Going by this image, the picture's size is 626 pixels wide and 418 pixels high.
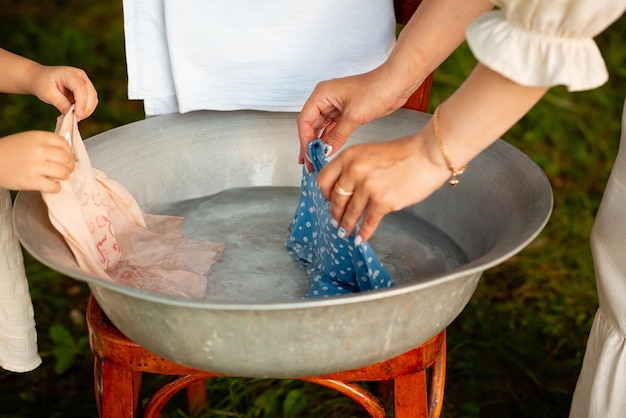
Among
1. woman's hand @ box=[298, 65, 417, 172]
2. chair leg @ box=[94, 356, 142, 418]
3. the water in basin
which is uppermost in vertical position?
woman's hand @ box=[298, 65, 417, 172]

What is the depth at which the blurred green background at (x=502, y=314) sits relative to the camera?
6.08 feet

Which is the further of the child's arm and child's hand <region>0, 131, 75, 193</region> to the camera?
the child's arm

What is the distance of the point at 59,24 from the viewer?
3.56 metres

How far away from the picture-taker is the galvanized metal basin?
92cm

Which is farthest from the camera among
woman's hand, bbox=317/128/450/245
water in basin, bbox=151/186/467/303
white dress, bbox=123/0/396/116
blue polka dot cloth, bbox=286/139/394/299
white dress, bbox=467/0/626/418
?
white dress, bbox=123/0/396/116

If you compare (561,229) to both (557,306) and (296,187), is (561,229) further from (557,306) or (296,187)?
(296,187)

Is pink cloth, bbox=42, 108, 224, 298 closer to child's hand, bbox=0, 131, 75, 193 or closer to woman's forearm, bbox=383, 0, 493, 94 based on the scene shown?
child's hand, bbox=0, 131, 75, 193

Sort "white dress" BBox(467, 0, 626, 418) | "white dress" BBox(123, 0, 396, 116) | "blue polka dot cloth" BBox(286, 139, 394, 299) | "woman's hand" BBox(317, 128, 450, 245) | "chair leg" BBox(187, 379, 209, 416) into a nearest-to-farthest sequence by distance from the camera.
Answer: "white dress" BBox(467, 0, 626, 418) < "woman's hand" BBox(317, 128, 450, 245) < "blue polka dot cloth" BBox(286, 139, 394, 299) < "white dress" BBox(123, 0, 396, 116) < "chair leg" BBox(187, 379, 209, 416)

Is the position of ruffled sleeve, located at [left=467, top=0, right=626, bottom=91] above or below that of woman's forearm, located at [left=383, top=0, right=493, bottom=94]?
above

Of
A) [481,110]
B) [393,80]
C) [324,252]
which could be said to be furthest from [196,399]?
[481,110]

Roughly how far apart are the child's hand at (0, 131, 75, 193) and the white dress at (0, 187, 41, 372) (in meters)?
0.25

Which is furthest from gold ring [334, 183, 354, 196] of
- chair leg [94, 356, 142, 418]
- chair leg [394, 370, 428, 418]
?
chair leg [94, 356, 142, 418]

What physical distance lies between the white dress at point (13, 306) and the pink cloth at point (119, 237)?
0.18 meters

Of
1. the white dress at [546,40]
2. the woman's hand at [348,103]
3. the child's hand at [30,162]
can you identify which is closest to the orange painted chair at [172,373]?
the child's hand at [30,162]
